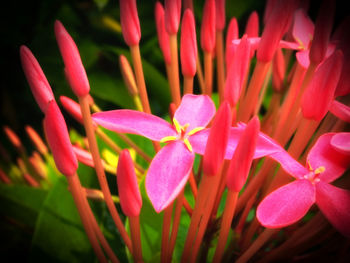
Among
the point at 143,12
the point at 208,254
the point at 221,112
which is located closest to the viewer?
the point at 221,112

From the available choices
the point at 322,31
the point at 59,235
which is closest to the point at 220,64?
the point at 322,31

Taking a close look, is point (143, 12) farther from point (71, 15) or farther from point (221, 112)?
point (221, 112)

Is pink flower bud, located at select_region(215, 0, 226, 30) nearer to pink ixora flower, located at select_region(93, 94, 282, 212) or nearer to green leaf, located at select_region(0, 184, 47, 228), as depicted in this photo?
pink ixora flower, located at select_region(93, 94, 282, 212)

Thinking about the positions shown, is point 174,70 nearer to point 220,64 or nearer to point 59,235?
point 220,64

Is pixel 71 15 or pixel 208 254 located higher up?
pixel 71 15

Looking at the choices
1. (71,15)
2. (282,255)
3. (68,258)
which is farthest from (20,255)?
(71,15)

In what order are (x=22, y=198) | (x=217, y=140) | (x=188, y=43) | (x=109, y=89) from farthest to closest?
(x=109, y=89), (x=22, y=198), (x=188, y=43), (x=217, y=140)

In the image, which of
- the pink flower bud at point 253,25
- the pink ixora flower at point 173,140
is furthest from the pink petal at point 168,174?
the pink flower bud at point 253,25
